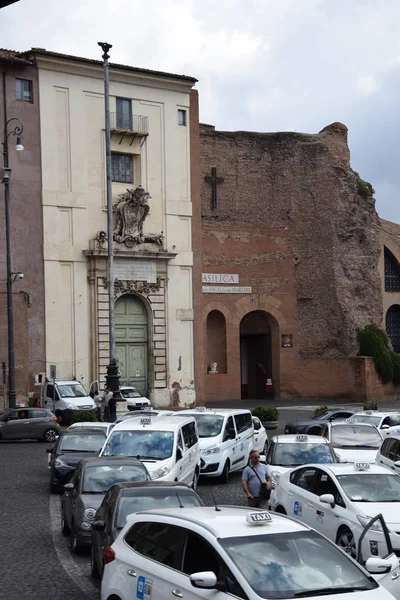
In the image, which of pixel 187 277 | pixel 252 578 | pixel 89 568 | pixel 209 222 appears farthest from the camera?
pixel 209 222

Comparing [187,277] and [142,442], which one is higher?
[187,277]

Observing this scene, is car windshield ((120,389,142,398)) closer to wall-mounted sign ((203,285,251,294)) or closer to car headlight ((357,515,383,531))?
wall-mounted sign ((203,285,251,294))

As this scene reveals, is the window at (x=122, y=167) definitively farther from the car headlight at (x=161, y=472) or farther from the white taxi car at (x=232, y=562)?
the white taxi car at (x=232, y=562)

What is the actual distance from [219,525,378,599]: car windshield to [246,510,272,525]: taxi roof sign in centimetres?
22

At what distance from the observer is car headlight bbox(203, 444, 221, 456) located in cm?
2228

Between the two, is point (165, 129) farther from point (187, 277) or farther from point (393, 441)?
point (393, 441)

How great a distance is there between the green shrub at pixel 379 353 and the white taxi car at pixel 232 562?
47.4m

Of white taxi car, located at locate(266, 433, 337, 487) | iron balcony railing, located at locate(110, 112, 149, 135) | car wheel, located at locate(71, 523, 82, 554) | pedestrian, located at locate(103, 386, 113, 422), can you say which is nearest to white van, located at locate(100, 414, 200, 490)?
white taxi car, located at locate(266, 433, 337, 487)

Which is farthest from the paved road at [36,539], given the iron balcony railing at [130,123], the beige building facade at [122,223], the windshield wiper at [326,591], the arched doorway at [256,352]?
the arched doorway at [256,352]

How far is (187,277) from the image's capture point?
4925cm

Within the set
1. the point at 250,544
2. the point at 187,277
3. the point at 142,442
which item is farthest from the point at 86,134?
the point at 250,544

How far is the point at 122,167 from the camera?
47656 mm

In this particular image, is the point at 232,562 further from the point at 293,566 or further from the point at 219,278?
the point at 219,278

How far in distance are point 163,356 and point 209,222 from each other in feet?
32.4
